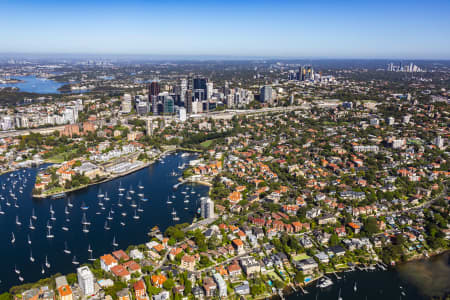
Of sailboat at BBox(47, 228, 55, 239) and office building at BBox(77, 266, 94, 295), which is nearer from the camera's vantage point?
office building at BBox(77, 266, 94, 295)

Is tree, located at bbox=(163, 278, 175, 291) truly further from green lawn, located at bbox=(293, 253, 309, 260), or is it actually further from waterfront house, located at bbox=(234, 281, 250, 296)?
green lawn, located at bbox=(293, 253, 309, 260)

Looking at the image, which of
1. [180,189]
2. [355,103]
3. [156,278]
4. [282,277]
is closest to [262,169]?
[180,189]

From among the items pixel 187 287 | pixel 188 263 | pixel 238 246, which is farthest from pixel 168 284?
pixel 238 246

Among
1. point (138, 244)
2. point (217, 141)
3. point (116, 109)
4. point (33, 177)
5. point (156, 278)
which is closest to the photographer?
point (156, 278)

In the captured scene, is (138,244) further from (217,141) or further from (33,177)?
(217,141)

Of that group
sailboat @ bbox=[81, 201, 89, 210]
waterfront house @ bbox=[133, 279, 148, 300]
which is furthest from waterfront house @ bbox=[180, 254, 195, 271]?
sailboat @ bbox=[81, 201, 89, 210]

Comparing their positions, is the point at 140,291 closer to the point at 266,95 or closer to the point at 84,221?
the point at 84,221
